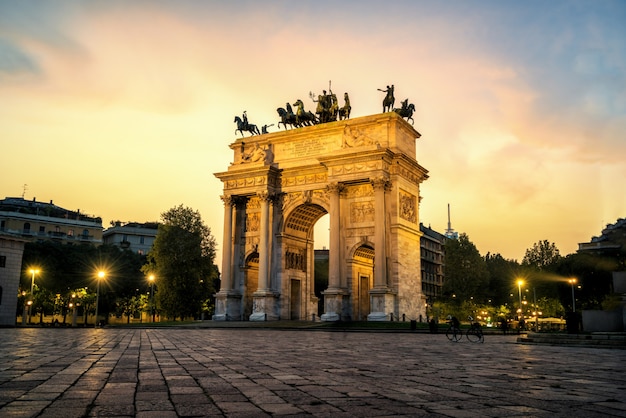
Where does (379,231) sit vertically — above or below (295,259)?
above

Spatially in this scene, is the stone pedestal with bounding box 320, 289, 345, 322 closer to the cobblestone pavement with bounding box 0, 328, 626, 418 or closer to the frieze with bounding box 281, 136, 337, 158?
the frieze with bounding box 281, 136, 337, 158

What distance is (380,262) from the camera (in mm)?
41656

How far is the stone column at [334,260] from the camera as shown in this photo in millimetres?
42906

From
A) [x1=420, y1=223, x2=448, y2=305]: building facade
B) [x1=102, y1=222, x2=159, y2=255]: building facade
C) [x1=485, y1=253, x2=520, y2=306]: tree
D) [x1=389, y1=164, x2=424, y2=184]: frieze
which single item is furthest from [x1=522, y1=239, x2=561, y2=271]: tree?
[x1=102, y1=222, x2=159, y2=255]: building facade

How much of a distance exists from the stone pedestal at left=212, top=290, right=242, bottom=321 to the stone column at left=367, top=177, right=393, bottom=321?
13189 mm

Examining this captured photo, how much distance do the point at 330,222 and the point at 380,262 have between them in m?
5.29

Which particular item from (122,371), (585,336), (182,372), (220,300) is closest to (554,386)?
(182,372)

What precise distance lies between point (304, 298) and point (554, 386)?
1680 inches

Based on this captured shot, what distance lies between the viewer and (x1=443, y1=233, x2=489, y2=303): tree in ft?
258

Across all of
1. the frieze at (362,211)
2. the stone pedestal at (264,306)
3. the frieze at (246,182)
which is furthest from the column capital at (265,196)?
the stone pedestal at (264,306)

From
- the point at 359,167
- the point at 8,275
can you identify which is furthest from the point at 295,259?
the point at 8,275

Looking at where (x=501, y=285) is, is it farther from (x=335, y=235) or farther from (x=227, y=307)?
(x=227, y=307)

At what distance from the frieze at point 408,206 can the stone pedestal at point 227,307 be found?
16271mm

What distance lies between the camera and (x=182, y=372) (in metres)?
9.02
